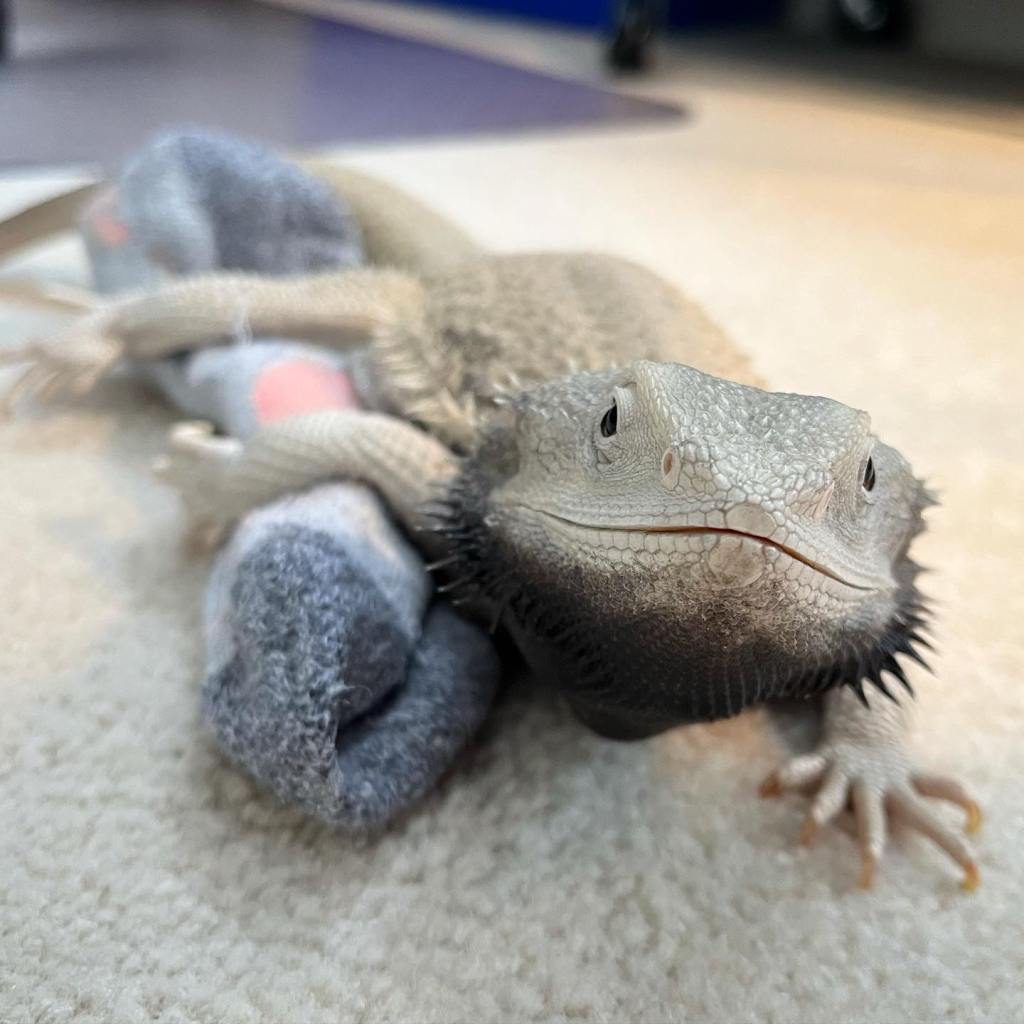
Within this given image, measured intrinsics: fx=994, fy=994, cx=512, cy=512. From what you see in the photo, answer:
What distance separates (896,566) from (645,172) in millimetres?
2484

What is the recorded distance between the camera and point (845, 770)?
1.00 meters

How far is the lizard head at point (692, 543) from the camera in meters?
0.66

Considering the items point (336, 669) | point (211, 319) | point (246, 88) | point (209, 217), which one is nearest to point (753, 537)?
point (336, 669)

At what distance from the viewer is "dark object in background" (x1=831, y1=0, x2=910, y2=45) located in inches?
210

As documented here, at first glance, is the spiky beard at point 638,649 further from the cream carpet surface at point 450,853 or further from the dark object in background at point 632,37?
the dark object in background at point 632,37

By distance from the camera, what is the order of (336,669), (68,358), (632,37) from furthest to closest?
(632,37) → (68,358) → (336,669)

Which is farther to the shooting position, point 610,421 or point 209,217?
point 209,217

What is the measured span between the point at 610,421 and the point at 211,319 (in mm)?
902

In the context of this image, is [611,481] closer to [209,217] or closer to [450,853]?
[450,853]

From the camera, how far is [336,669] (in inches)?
35.5

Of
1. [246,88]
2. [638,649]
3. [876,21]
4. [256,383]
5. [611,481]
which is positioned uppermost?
[876,21]

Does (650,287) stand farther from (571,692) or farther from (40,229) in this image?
(40,229)

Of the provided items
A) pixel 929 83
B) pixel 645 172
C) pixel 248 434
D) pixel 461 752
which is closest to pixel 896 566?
pixel 461 752

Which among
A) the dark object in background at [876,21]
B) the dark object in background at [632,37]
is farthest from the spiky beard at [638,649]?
the dark object in background at [876,21]
